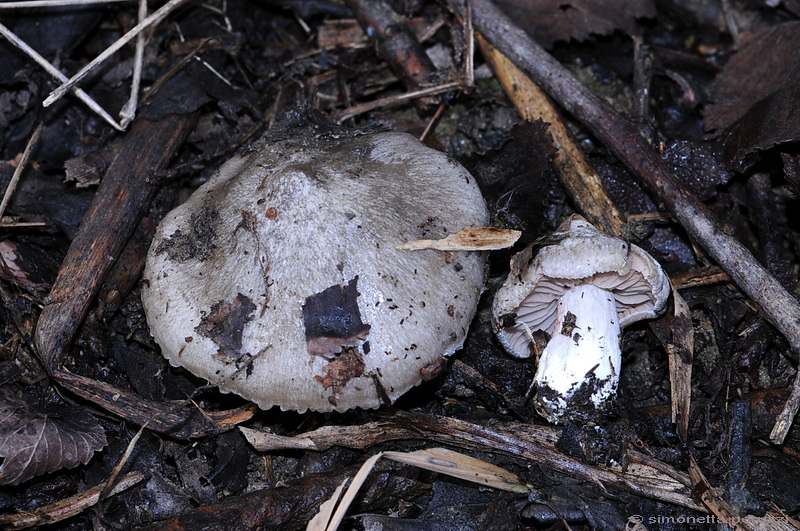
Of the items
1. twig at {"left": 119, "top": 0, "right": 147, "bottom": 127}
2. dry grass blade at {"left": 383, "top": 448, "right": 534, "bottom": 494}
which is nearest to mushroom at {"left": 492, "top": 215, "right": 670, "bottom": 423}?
dry grass blade at {"left": 383, "top": 448, "right": 534, "bottom": 494}

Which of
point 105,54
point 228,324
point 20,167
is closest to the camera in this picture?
point 228,324

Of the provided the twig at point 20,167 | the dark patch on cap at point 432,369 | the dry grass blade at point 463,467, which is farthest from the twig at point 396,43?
the dry grass blade at point 463,467

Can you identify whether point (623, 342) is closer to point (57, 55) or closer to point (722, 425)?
point (722, 425)

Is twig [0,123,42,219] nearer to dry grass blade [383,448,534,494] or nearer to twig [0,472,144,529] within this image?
→ twig [0,472,144,529]

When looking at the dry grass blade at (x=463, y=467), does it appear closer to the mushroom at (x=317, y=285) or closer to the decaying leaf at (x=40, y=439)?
the mushroom at (x=317, y=285)

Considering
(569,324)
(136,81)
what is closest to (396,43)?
(136,81)

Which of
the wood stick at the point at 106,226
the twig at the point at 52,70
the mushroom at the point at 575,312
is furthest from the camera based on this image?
the twig at the point at 52,70

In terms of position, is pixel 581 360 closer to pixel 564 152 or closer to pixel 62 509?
pixel 564 152
